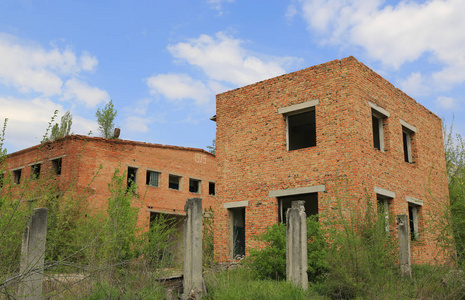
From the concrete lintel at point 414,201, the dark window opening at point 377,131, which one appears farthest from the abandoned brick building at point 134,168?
the concrete lintel at point 414,201

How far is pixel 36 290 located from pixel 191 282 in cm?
282

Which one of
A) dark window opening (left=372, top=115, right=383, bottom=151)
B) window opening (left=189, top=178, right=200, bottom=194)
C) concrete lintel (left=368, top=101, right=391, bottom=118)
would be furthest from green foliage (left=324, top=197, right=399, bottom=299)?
window opening (left=189, top=178, right=200, bottom=194)

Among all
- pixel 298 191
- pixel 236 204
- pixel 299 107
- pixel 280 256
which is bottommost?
pixel 280 256

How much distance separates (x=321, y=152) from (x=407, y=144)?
4.66 m

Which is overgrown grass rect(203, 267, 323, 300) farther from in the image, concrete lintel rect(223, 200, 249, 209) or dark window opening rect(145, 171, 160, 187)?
dark window opening rect(145, 171, 160, 187)

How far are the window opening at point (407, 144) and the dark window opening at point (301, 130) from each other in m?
3.35

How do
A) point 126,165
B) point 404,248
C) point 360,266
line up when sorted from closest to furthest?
point 360,266 → point 404,248 → point 126,165

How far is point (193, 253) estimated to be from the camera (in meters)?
9.02

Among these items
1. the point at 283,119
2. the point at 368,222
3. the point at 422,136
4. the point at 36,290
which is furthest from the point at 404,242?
the point at 36,290

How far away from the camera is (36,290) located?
757 centimetres

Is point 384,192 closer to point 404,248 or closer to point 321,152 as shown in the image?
point 321,152

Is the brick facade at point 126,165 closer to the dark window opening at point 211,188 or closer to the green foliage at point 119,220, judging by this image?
the dark window opening at point 211,188

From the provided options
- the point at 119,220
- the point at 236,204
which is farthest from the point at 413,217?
the point at 119,220

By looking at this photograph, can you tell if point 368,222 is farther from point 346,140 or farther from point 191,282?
point 191,282
